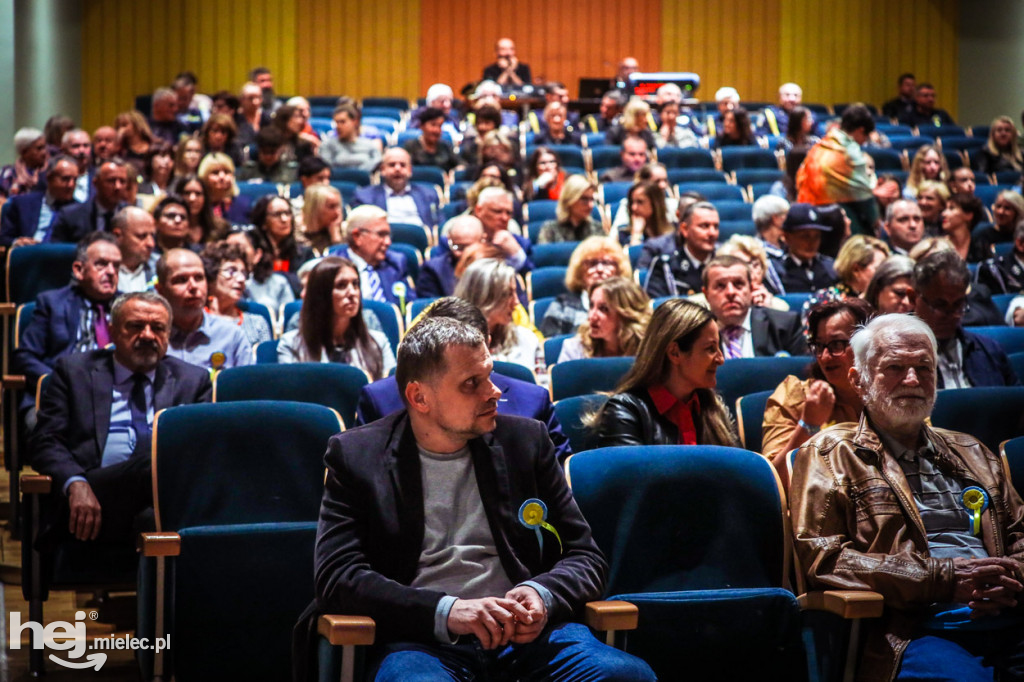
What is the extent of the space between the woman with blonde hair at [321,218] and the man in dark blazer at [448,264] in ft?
2.20

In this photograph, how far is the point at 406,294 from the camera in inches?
197

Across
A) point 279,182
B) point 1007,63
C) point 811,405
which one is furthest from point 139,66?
point 811,405

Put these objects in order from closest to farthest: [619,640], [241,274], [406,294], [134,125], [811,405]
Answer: [619,640], [811,405], [241,274], [406,294], [134,125]

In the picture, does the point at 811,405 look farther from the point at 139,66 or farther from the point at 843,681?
the point at 139,66

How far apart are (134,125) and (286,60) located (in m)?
4.56

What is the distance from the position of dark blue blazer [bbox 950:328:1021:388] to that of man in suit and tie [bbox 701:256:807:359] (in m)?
0.52

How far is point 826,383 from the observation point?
274 centimetres

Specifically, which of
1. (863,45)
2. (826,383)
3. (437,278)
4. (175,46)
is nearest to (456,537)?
(826,383)

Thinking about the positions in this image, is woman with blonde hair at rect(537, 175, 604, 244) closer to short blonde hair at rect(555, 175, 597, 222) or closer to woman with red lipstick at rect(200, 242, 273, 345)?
short blonde hair at rect(555, 175, 597, 222)

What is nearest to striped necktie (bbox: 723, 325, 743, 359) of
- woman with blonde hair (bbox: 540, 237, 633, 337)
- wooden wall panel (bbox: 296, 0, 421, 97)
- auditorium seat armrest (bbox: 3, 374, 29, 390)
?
woman with blonde hair (bbox: 540, 237, 633, 337)

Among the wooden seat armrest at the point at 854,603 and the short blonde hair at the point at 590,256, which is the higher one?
the short blonde hair at the point at 590,256

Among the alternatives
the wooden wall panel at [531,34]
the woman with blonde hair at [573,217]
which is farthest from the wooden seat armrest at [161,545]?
the wooden wall panel at [531,34]

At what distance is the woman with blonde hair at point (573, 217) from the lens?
5900 mm

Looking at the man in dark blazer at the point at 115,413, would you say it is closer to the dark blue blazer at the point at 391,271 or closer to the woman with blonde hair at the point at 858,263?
the dark blue blazer at the point at 391,271
